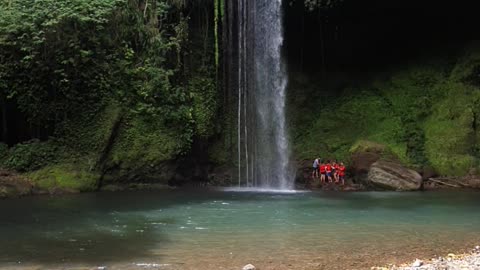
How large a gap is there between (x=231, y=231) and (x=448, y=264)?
4667 mm

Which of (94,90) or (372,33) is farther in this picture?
(372,33)

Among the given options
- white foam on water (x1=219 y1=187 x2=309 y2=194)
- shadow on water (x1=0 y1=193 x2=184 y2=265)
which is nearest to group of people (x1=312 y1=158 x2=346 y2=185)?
white foam on water (x1=219 y1=187 x2=309 y2=194)

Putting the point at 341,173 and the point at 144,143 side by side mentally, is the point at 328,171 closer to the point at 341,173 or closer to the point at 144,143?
the point at 341,173

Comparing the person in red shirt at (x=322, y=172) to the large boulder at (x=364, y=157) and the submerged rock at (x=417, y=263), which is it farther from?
the submerged rock at (x=417, y=263)

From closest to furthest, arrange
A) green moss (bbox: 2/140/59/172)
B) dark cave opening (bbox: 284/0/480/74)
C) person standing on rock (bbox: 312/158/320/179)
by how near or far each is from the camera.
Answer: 1. green moss (bbox: 2/140/59/172)
2. person standing on rock (bbox: 312/158/320/179)
3. dark cave opening (bbox: 284/0/480/74)

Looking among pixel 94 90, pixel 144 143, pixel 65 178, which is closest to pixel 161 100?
pixel 144 143

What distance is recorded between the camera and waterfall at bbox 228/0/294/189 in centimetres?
2288

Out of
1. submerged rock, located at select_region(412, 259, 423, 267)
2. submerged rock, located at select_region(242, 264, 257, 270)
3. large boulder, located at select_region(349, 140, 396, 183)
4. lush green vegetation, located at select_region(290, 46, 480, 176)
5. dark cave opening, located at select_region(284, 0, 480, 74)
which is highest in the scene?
dark cave opening, located at select_region(284, 0, 480, 74)

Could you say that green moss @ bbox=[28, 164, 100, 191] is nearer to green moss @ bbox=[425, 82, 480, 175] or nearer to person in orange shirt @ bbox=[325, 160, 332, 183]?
person in orange shirt @ bbox=[325, 160, 332, 183]

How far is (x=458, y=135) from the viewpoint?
854 inches

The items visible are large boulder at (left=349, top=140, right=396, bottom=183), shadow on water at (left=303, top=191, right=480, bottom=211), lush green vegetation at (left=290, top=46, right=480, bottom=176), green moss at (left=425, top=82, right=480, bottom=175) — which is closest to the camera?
shadow on water at (left=303, top=191, right=480, bottom=211)

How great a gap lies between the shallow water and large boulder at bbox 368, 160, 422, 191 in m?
1.83

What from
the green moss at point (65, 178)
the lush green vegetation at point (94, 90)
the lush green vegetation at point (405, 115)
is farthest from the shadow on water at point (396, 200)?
the green moss at point (65, 178)

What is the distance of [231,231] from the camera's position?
11352mm
